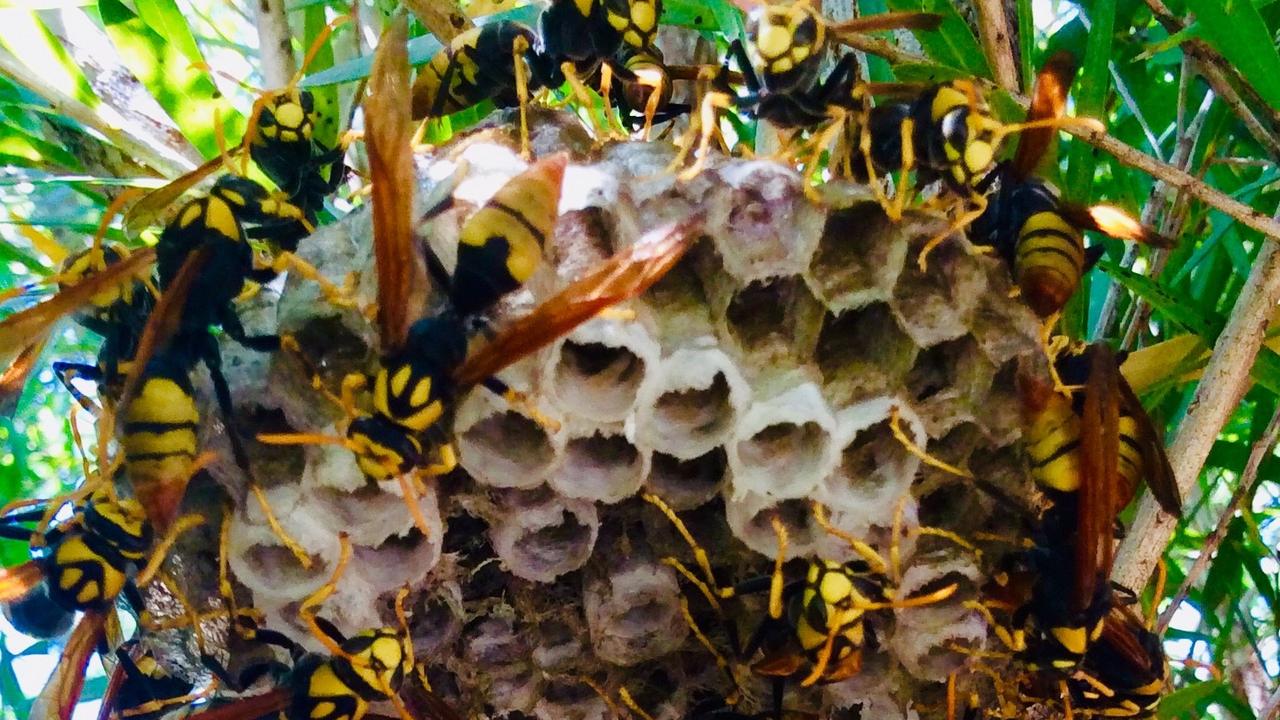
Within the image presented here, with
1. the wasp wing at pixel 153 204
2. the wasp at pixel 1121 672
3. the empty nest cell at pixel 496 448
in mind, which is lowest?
the wasp at pixel 1121 672

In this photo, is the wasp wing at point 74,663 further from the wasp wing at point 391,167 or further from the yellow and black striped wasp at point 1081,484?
the yellow and black striped wasp at point 1081,484

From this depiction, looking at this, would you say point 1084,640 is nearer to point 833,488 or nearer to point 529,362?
point 833,488

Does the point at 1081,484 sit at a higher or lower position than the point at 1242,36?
lower

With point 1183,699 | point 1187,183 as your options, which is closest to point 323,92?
point 1187,183

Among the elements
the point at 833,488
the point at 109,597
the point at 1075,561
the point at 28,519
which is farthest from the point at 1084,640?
the point at 28,519

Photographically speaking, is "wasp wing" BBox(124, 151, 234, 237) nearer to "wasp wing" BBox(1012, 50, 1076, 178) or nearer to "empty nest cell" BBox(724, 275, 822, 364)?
"empty nest cell" BBox(724, 275, 822, 364)

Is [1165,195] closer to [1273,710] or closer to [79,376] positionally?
[1273,710]

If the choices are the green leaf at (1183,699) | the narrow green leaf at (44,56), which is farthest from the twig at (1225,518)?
the narrow green leaf at (44,56)

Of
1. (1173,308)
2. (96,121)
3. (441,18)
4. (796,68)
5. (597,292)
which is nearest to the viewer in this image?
(597,292)
